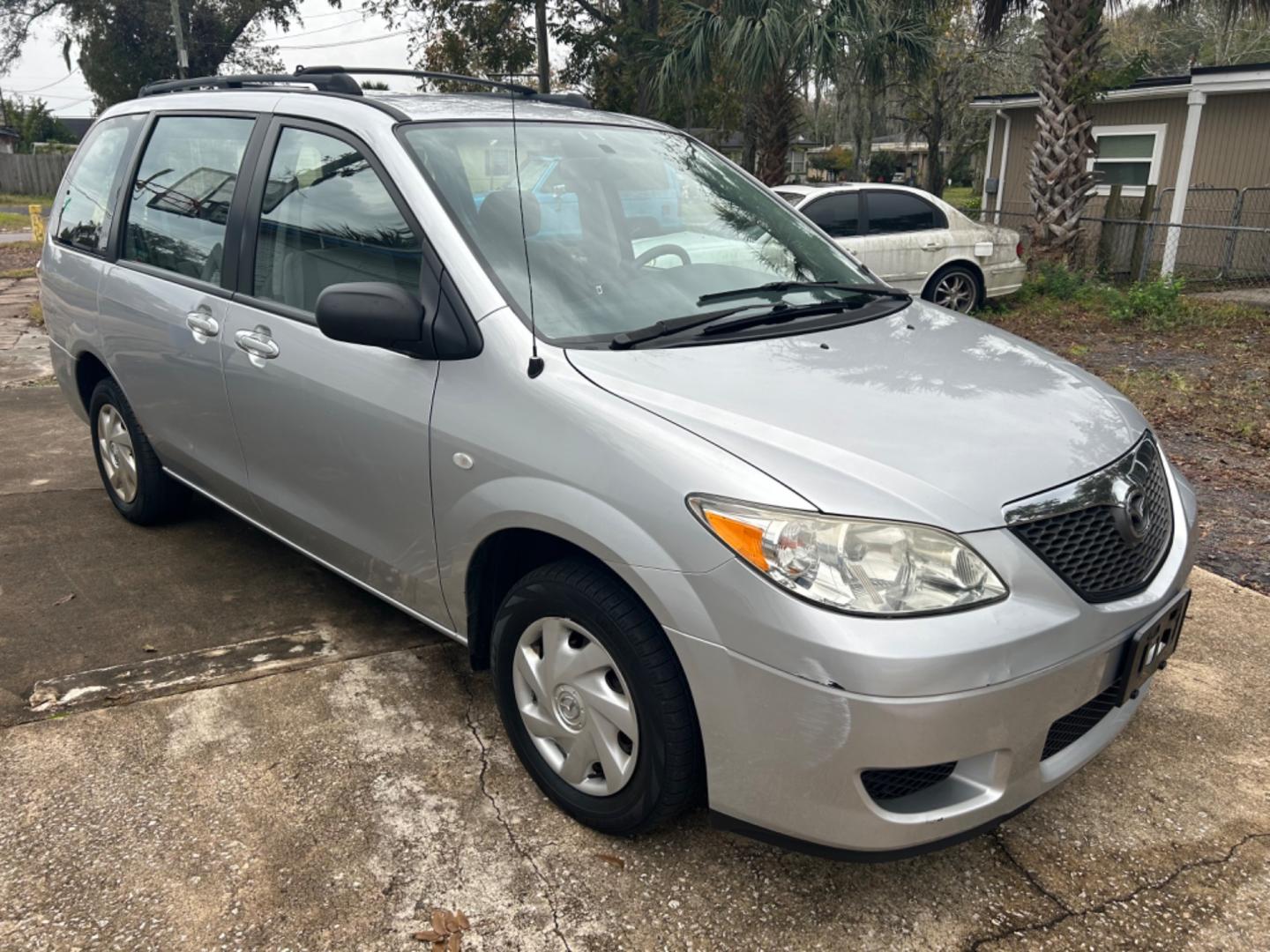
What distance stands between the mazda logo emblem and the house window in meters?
14.9

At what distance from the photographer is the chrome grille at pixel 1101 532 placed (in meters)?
2.12

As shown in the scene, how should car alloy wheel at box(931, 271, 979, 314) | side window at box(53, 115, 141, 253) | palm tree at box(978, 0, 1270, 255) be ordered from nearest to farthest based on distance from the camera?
side window at box(53, 115, 141, 253) < car alloy wheel at box(931, 271, 979, 314) < palm tree at box(978, 0, 1270, 255)

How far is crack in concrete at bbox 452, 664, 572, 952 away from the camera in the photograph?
2290mm

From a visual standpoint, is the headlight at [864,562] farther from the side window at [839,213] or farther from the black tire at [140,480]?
the side window at [839,213]

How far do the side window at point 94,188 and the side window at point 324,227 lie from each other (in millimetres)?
1405

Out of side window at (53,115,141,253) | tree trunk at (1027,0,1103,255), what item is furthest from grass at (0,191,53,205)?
side window at (53,115,141,253)

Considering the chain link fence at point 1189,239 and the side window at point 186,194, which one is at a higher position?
the side window at point 186,194

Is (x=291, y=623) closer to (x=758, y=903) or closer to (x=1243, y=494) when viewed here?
(x=758, y=903)

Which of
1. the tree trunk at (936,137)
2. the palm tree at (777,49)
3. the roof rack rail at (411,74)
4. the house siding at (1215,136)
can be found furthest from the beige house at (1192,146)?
the tree trunk at (936,137)

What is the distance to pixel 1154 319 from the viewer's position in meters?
10.3

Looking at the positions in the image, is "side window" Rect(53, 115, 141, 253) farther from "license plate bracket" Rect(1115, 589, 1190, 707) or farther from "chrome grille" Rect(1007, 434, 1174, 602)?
"license plate bracket" Rect(1115, 589, 1190, 707)

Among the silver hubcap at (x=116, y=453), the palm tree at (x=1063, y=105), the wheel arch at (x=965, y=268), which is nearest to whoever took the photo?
the silver hubcap at (x=116, y=453)

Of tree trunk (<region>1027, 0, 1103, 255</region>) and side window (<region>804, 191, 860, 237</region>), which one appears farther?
tree trunk (<region>1027, 0, 1103, 255</region>)

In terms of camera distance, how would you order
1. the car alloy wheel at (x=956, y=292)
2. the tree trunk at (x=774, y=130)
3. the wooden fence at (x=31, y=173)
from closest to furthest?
the car alloy wheel at (x=956, y=292) → the tree trunk at (x=774, y=130) → the wooden fence at (x=31, y=173)
